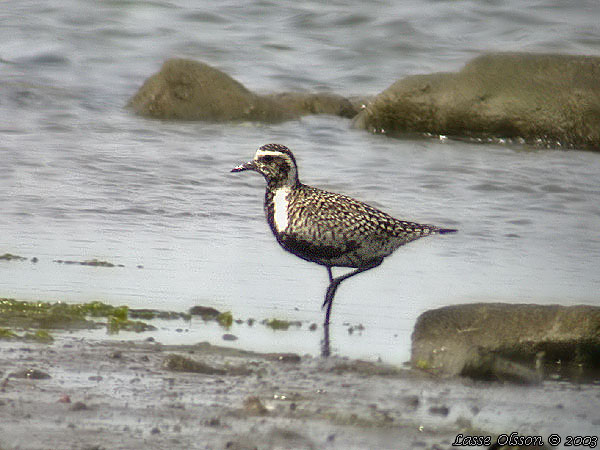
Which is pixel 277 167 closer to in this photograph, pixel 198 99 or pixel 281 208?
pixel 281 208

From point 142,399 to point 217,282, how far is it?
7.90 ft

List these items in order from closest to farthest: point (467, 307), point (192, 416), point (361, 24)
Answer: point (192, 416)
point (467, 307)
point (361, 24)

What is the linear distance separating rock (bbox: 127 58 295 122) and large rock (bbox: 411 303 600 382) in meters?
7.88

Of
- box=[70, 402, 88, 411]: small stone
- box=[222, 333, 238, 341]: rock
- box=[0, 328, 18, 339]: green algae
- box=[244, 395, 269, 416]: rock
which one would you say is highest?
box=[0, 328, 18, 339]: green algae

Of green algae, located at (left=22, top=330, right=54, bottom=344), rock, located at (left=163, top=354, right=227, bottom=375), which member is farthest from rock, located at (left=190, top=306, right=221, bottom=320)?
rock, located at (left=163, top=354, right=227, bottom=375)

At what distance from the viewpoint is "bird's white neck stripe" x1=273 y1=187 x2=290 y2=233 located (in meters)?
6.59

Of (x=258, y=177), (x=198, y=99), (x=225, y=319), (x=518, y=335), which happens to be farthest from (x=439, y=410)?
(x=198, y=99)

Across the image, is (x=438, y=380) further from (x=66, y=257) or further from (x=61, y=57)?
(x=61, y=57)

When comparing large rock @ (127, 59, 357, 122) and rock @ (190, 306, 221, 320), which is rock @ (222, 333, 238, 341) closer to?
rock @ (190, 306, 221, 320)

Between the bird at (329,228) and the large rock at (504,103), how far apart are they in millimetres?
6511

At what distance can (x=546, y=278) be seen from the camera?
7.56 metres

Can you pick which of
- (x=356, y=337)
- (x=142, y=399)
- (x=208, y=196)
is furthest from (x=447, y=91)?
(x=142, y=399)

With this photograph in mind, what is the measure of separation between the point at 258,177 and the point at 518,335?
5.10 m

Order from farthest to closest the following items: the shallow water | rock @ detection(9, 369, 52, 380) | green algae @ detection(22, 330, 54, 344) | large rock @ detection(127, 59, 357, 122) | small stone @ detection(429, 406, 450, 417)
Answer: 1. large rock @ detection(127, 59, 357, 122)
2. the shallow water
3. green algae @ detection(22, 330, 54, 344)
4. rock @ detection(9, 369, 52, 380)
5. small stone @ detection(429, 406, 450, 417)
